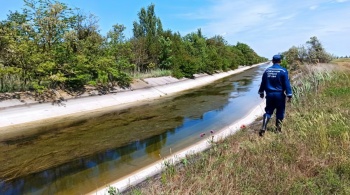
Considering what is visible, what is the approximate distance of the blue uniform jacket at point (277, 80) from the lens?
29.0 ft

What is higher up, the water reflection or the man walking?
the man walking

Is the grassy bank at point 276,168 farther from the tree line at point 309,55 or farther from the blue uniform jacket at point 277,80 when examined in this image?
the tree line at point 309,55

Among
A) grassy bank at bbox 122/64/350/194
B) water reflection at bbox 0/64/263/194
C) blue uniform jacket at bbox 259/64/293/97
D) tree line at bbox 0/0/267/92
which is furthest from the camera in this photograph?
tree line at bbox 0/0/267/92

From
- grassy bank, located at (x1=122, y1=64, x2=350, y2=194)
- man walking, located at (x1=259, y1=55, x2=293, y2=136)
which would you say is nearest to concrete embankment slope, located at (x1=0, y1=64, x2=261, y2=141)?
grassy bank, located at (x1=122, y1=64, x2=350, y2=194)

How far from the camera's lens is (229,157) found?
647 cm

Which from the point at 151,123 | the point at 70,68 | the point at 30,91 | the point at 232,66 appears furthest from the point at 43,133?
the point at 232,66

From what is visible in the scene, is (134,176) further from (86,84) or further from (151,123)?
(86,84)

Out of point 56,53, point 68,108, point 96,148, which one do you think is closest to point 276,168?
point 96,148

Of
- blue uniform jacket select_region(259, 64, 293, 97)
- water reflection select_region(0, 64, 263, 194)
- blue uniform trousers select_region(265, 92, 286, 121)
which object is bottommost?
water reflection select_region(0, 64, 263, 194)

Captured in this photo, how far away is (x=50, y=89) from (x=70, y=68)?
246cm

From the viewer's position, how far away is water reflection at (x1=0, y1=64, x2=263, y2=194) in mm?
7852

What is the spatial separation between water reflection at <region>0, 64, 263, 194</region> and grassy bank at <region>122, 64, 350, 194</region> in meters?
2.43

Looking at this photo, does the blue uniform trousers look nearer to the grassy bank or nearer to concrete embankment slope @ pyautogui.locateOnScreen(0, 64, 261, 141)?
the grassy bank

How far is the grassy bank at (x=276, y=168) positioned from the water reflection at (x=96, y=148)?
2434 mm
